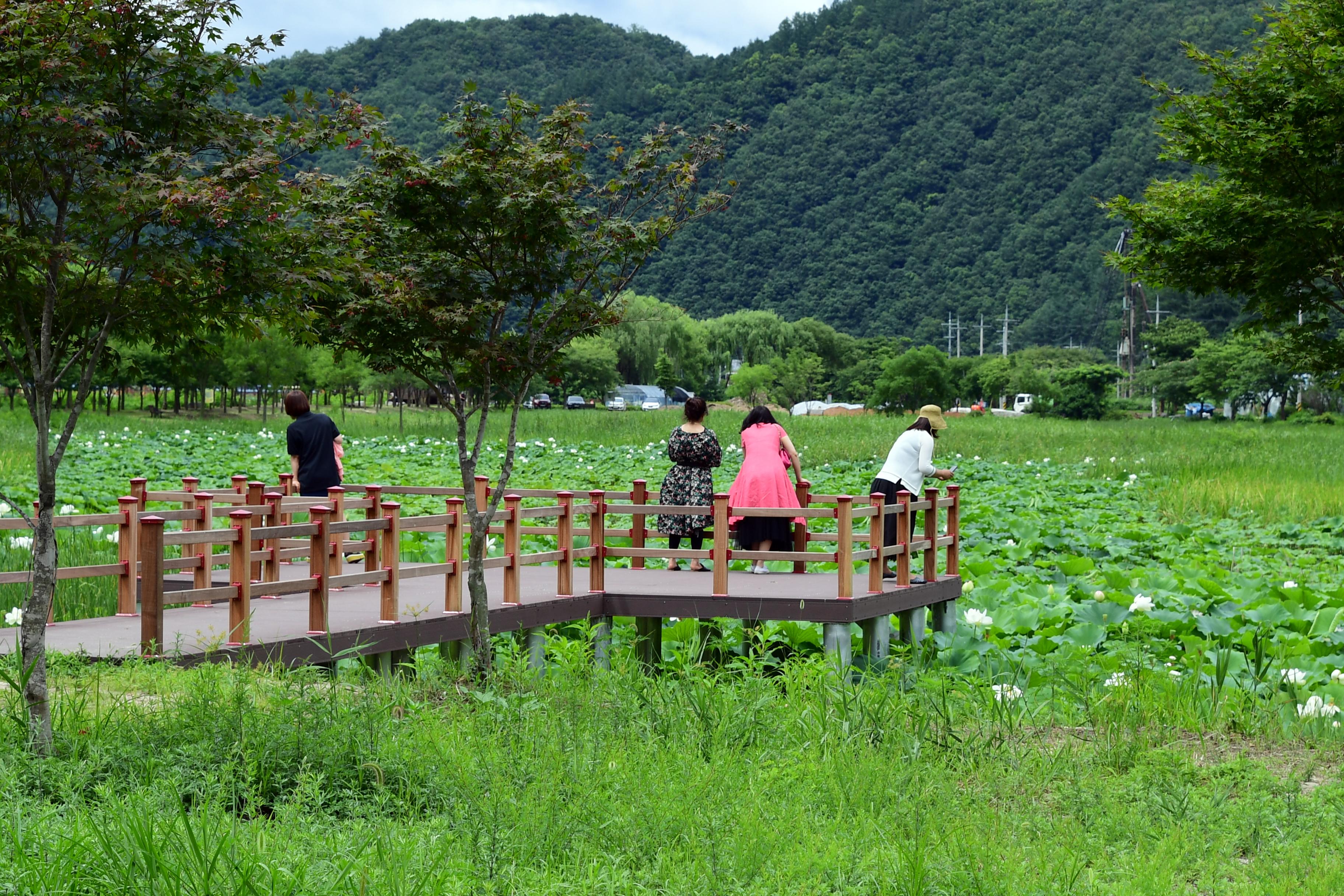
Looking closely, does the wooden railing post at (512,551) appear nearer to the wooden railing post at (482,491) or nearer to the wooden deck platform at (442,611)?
the wooden deck platform at (442,611)

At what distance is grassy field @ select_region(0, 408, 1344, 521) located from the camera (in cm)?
1764

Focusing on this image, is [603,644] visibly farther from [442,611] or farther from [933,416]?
[933,416]

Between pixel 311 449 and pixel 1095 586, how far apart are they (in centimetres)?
693

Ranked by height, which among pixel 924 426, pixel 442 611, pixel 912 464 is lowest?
pixel 442 611

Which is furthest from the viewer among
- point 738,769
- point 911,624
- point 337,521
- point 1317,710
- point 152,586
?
point 911,624

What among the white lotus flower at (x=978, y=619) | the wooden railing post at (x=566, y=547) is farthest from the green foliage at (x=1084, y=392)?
the wooden railing post at (x=566, y=547)

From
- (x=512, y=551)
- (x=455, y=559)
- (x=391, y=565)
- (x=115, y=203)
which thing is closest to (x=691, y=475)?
(x=512, y=551)

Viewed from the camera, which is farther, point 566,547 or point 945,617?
point 945,617

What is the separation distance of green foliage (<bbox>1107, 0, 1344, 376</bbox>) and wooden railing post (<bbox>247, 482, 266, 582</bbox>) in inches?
511

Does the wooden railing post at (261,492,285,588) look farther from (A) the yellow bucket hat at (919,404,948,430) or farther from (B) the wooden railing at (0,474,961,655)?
(A) the yellow bucket hat at (919,404,948,430)

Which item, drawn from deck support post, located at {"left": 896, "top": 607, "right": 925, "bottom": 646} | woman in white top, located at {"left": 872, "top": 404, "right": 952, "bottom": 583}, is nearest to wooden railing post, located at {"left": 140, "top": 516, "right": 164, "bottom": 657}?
woman in white top, located at {"left": 872, "top": 404, "right": 952, "bottom": 583}

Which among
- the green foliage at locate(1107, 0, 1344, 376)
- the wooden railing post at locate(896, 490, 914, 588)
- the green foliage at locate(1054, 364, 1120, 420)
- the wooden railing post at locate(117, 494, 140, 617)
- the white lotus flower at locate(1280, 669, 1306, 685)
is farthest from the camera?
the green foliage at locate(1054, 364, 1120, 420)

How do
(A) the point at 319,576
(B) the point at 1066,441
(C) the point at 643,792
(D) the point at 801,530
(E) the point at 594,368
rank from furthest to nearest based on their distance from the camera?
(E) the point at 594,368 < (B) the point at 1066,441 < (D) the point at 801,530 < (A) the point at 319,576 < (C) the point at 643,792

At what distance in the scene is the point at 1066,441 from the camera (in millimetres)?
31828
